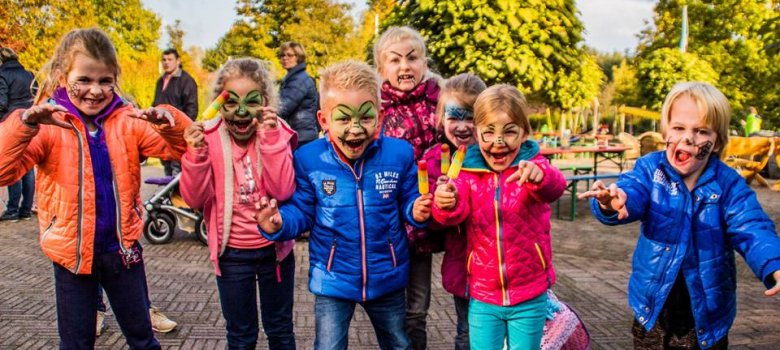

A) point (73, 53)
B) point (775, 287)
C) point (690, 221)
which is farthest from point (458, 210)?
point (73, 53)

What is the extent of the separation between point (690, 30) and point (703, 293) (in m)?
25.8

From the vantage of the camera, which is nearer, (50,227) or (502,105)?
(502,105)

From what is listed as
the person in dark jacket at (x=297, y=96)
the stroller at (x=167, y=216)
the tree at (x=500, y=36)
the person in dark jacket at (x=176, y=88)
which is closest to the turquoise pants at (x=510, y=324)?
the person in dark jacket at (x=297, y=96)

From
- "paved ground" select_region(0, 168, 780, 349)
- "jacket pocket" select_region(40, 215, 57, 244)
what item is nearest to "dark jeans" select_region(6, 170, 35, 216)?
"paved ground" select_region(0, 168, 780, 349)

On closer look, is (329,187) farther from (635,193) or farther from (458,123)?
(635,193)

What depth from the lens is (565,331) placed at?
3008 millimetres

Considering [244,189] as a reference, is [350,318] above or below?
below

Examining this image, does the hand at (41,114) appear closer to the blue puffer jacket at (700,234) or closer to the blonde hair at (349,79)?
A: the blonde hair at (349,79)

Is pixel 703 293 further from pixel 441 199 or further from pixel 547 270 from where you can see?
pixel 441 199

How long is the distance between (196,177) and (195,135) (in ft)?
0.70

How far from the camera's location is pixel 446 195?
2189mm

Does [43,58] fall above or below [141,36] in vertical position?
below

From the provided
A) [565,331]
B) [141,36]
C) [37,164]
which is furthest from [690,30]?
[141,36]

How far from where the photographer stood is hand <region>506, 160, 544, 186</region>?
2.18m
